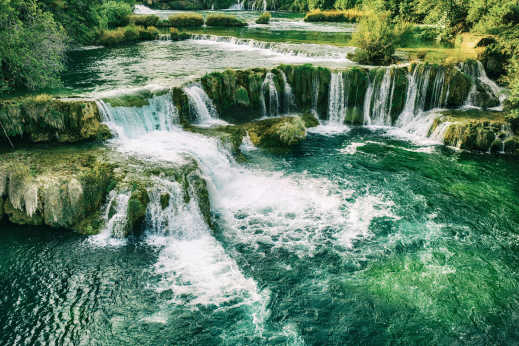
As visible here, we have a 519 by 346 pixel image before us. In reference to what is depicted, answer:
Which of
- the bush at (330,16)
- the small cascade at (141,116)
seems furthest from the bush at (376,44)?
the bush at (330,16)

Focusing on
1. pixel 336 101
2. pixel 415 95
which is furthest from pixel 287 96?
pixel 415 95

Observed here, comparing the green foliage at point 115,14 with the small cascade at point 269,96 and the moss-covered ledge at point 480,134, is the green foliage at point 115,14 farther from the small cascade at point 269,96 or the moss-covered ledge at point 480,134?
the moss-covered ledge at point 480,134

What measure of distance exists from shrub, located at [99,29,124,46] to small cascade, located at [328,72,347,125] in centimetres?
2363

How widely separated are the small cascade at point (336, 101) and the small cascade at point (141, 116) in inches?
361

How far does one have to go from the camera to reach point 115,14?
138 feet

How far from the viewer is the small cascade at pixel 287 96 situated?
69.5 ft

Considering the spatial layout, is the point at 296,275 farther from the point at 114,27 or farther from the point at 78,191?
the point at 114,27

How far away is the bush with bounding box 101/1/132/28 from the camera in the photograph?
40906 millimetres

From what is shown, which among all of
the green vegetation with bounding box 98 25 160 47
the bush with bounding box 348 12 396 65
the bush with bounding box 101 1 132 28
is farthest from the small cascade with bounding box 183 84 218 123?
the bush with bounding box 101 1 132 28

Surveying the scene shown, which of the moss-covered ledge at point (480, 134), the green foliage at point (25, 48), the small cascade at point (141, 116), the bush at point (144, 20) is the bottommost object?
the moss-covered ledge at point (480, 134)

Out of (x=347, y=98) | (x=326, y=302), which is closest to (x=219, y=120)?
(x=347, y=98)

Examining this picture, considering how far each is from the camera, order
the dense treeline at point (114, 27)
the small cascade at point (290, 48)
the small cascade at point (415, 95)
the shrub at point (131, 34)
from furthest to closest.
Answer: the shrub at point (131, 34) < the small cascade at point (290, 48) < the small cascade at point (415, 95) < the dense treeline at point (114, 27)

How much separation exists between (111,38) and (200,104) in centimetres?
2136

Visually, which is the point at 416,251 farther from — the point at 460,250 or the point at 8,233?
the point at 8,233
